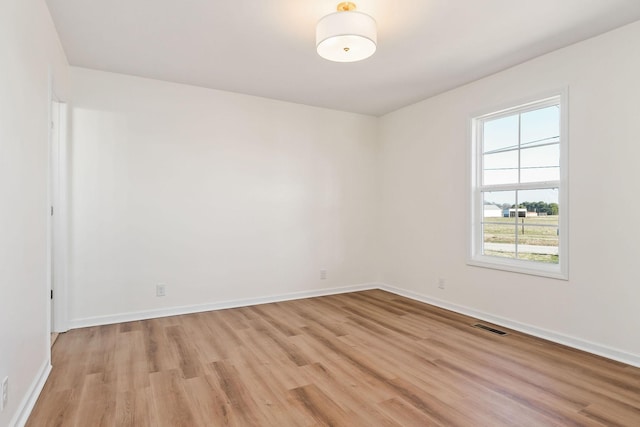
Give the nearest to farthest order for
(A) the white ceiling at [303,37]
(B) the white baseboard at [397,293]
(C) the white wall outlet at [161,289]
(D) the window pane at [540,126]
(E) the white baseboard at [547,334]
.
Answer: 1. (A) the white ceiling at [303,37]
2. (E) the white baseboard at [547,334]
3. (B) the white baseboard at [397,293]
4. (D) the window pane at [540,126]
5. (C) the white wall outlet at [161,289]

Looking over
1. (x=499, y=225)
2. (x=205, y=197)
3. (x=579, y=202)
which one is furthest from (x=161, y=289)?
(x=579, y=202)

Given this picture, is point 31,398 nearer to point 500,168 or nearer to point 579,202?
point 579,202

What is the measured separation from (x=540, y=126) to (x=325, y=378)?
309 cm

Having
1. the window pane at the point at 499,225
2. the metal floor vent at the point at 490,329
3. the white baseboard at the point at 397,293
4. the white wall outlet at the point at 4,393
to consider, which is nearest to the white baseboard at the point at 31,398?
the white wall outlet at the point at 4,393

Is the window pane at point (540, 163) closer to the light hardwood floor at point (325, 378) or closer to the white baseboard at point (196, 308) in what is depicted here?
the light hardwood floor at point (325, 378)

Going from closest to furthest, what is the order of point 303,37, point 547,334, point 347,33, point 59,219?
1. point 347,33
2. point 303,37
3. point 547,334
4. point 59,219

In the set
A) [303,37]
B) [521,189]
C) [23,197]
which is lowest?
[23,197]

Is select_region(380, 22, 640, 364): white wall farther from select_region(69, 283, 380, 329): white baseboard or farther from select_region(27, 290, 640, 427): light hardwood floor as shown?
select_region(69, 283, 380, 329): white baseboard

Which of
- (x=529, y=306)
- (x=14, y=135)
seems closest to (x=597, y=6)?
(x=529, y=306)

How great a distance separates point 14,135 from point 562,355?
4070 mm

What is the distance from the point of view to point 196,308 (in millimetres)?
4156

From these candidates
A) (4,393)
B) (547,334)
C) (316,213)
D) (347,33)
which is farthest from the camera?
(316,213)

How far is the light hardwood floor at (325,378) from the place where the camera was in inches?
80.8

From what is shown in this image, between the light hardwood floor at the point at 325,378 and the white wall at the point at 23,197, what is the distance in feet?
1.14
